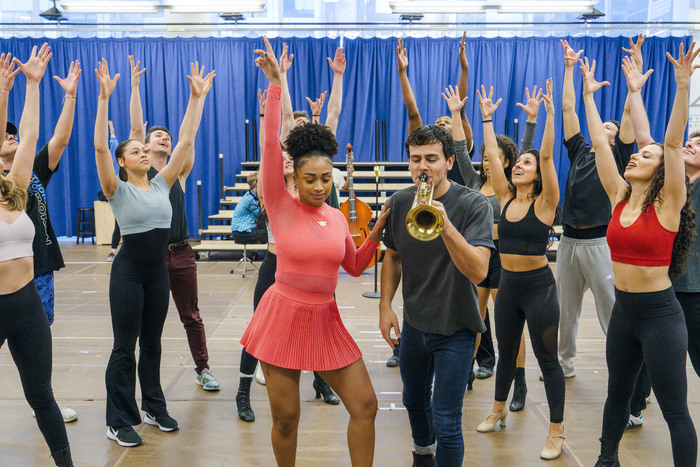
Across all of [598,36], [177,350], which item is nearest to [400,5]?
[598,36]

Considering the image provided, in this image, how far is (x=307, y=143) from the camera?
2.45 meters

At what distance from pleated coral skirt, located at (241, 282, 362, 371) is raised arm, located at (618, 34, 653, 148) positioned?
6.12ft

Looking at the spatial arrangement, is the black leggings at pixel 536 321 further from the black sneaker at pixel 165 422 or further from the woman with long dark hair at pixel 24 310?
the woman with long dark hair at pixel 24 310

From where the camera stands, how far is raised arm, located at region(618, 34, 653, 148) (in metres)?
3.17

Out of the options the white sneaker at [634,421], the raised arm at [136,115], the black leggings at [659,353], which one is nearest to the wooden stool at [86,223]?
the raised arm at [136,115]

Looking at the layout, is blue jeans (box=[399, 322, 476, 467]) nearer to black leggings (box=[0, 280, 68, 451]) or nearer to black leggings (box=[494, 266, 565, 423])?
black leggings (box=[494, 266, 565, 423])

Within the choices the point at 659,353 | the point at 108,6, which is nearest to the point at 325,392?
the point at 659,353

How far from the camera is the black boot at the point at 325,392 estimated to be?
394cm

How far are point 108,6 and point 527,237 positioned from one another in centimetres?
978

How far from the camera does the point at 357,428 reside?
2.39 m

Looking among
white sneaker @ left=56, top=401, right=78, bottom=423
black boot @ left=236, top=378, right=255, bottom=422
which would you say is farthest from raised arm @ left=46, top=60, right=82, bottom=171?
black boot @ left=236, top=378, right=255, bottom=422

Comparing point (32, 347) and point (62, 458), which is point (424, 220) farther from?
point (62, 458)

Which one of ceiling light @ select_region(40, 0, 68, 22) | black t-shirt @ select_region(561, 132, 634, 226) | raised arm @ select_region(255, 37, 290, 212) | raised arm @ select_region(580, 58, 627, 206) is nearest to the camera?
raised arm @ select_region(255, 37, 290, 212)

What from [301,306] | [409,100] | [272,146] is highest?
[409,100]
